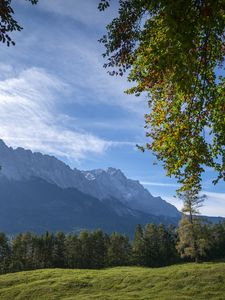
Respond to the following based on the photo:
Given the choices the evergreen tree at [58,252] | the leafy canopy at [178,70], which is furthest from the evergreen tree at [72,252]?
the leafy canopy at [178,70]

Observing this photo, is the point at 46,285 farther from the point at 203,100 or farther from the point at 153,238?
the point at 153,238

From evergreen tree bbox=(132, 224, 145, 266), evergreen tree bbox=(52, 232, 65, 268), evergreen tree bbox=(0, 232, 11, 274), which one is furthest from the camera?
evergreen tree bbox=(132, 224, 145, 266)

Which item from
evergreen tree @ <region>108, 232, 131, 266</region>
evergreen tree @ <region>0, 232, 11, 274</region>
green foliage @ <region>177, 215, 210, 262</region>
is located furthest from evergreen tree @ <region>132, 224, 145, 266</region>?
green foliage @ <region>177, 215, 210, 262</region>

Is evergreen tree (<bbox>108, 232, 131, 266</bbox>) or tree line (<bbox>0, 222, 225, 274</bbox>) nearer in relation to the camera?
tree line (<bbox>0, 222, 225, 274</bbox>)

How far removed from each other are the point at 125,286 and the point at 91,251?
278ft

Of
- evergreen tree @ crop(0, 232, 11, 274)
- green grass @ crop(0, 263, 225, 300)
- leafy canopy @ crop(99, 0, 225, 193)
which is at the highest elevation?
leafy canopy @ crop(99, 0, 225, 193)

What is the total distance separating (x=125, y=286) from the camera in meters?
51.6

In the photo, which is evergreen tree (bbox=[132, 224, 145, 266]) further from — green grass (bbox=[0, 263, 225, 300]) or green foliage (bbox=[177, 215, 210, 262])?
green grass (bbox=[0, 263, 225, 300])

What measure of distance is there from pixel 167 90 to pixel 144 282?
4204cm

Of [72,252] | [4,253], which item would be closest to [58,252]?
[72,252]

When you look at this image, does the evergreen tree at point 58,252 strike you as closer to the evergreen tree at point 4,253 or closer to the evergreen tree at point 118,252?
the evergreen tree at point 4,253

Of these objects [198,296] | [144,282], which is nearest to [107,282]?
[144,282]

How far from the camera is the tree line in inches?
4956

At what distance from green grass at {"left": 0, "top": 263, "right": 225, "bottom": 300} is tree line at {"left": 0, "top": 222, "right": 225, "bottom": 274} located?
219 ft
